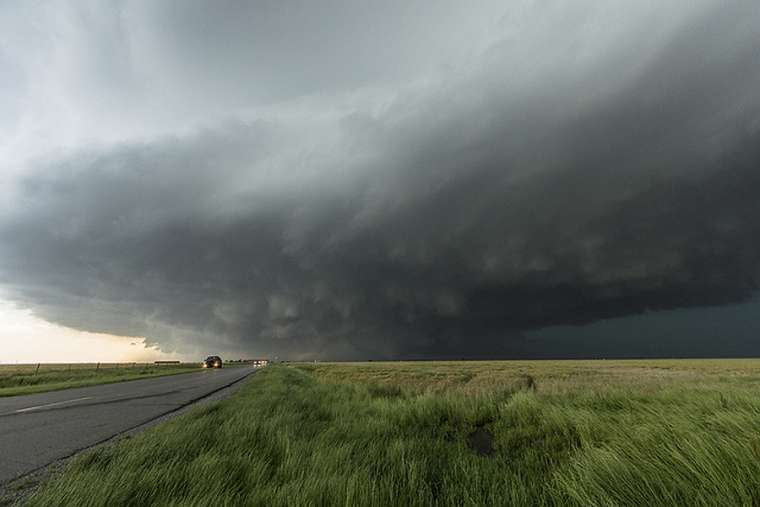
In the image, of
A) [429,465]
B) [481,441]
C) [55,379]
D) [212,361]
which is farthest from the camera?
[212,361]

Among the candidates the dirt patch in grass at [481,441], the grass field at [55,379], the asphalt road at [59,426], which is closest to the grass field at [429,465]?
the dirt patch in grass at [481,441]

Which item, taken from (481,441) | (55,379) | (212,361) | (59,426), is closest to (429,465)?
(481,441)

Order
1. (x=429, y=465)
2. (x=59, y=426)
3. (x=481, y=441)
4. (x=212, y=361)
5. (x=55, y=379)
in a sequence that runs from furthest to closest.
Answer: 1. (x=212, y=361)
2. (x=55, y=379)
3. (x=59, y=426)
4. (x=481, y=441)
5. (x=429, y=465)

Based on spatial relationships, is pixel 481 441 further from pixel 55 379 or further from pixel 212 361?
pixel 212 361

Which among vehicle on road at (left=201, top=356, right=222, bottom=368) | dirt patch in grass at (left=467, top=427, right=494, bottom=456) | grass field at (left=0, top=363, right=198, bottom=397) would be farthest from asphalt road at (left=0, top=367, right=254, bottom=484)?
vehicle on road at (left=201, top=356, right=222, bottom=368)

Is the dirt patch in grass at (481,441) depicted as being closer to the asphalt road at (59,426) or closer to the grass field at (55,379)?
the asphalt road at (59,426)

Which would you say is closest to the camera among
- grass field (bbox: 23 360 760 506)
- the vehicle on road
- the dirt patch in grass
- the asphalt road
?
grass field (bbox: 23 360 760 506)

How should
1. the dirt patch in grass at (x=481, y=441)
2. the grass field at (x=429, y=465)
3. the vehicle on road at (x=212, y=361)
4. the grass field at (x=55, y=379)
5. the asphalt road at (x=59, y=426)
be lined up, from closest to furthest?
the grass field at (x=429, y=465) → the asphalt road at (x=59, y=426) → the dirt patch in grass at (x=481, y=441) → the grass field at (x=55, y=379) → the vehicle on road at (x=212, y=361)

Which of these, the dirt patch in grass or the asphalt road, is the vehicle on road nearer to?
the asphalt road

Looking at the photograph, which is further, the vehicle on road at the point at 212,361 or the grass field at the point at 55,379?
the vehicle on road at the point at 212,361

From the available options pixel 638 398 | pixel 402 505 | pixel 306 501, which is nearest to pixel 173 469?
pixel 306 501

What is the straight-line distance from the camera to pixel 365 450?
14.9ft

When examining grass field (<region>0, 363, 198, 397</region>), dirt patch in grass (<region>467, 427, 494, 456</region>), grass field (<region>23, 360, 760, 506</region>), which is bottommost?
dirt patch in grass (<region>467, 427, 494, 456</region>)

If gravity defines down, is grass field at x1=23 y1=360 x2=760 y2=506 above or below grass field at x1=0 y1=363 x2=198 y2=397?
below
